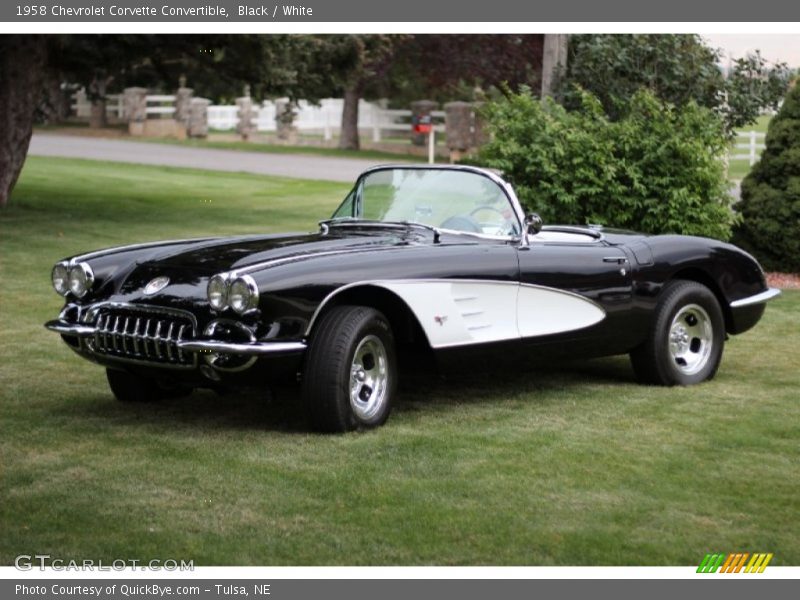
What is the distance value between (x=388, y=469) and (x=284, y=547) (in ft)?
4.30

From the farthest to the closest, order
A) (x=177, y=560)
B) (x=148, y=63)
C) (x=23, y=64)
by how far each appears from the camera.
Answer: (x=148, y=63) → (x=23, y=64) → (x=177, y=560)

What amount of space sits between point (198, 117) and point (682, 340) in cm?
3295

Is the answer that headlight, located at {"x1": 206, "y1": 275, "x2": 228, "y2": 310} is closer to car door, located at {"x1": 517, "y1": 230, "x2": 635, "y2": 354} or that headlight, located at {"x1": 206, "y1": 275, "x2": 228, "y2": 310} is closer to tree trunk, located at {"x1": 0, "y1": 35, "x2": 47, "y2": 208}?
car door, located at {"x1": 517, "y1": 230, "x2": 635, "y2": 354}

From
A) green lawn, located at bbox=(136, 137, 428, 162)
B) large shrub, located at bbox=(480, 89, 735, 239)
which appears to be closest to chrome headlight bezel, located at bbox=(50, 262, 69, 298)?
large shrub, located at bbox=(480, 89, 735, 239)

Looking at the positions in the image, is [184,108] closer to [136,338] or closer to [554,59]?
[554,59]

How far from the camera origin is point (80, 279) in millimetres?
7926

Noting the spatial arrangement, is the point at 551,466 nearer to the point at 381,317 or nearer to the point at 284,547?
the point at 381,317

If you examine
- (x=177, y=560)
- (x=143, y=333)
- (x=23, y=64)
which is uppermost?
(x=23, y=64)

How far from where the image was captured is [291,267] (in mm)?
7336

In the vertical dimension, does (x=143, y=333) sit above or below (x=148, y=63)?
below

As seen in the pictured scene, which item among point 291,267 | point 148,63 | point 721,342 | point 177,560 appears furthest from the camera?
point 148,63

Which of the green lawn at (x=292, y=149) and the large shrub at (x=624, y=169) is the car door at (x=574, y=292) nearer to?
the large shrub at (x=624, y=169)

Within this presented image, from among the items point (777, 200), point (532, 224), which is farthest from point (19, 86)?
point (532, 224)

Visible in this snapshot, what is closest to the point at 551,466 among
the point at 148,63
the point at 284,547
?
the point at 284,547
